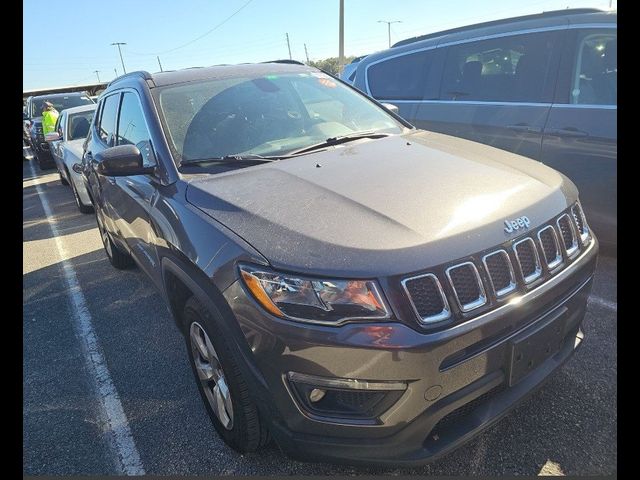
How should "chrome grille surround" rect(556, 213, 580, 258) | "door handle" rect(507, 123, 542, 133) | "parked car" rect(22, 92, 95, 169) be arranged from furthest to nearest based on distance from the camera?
"parked car" rect(22, 92, 95, 169)
"door handle" rect(507, 123, 542, 133)
"chrome grille surround" rect(556, 213, 580, 258)

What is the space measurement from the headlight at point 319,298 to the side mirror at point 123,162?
129 centimetres

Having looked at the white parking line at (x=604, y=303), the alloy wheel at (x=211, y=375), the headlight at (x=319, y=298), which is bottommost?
the white parking line at (x=604, y=303)

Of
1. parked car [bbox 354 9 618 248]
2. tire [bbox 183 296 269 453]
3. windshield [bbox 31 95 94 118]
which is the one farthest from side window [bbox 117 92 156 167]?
windshield [bbox 31 95 94 118]

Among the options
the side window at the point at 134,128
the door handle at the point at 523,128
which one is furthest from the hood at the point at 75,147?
the door handle at the point at 523,128

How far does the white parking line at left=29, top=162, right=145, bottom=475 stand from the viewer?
2.42 metres

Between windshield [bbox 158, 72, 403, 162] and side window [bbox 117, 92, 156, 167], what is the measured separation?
181mm

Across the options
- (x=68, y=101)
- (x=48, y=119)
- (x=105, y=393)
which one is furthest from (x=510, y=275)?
(x=68, y=101)

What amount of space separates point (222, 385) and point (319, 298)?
0.83 metres

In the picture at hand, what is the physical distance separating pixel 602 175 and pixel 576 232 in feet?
6.17

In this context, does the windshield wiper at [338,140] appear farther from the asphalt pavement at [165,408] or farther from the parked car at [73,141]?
the parked car at [73,141]

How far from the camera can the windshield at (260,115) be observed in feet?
9.00

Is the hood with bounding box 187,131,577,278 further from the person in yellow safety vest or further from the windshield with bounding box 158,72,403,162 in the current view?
the person in yellow safety vest

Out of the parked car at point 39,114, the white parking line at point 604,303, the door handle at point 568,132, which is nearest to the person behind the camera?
the white parking line at point 604,303
